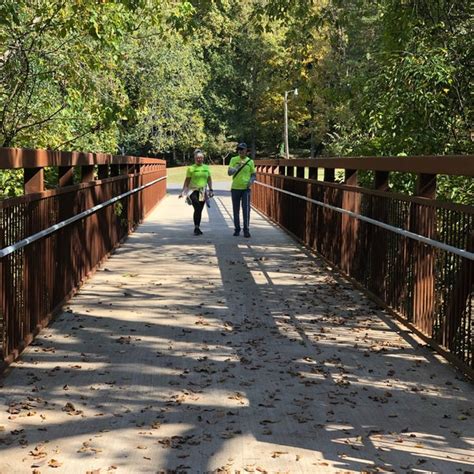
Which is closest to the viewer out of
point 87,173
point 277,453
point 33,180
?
point 277,453

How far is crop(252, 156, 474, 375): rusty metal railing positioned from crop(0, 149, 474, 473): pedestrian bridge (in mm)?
23

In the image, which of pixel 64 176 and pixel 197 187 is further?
pixel 197 187

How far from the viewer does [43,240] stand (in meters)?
6.56

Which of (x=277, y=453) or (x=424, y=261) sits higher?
(x=424, y=261)

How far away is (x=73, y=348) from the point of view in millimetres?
6008

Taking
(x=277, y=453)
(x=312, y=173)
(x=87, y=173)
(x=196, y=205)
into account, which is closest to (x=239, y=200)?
(x=196, y=205)

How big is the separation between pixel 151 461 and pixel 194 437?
1.21ft

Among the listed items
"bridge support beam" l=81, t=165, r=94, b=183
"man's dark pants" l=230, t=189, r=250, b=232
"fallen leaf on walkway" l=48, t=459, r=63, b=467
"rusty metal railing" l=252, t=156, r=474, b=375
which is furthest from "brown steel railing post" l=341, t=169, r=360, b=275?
"fallen leaf on walkway" l=48, t=459, r=63, b=467

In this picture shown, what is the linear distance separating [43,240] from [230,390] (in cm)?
241

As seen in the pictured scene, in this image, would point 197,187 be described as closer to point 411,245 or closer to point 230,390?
point 411,245

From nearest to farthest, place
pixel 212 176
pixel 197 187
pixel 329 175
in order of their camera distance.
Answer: pixel 329 175
pixel 197 187
pixel 212 176

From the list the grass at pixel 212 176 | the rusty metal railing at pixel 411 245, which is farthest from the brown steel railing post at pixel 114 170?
the grass at pixel 212 176

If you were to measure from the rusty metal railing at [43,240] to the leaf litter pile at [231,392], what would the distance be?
9.0 inches

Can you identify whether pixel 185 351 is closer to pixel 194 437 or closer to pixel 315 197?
pixel 194 437
